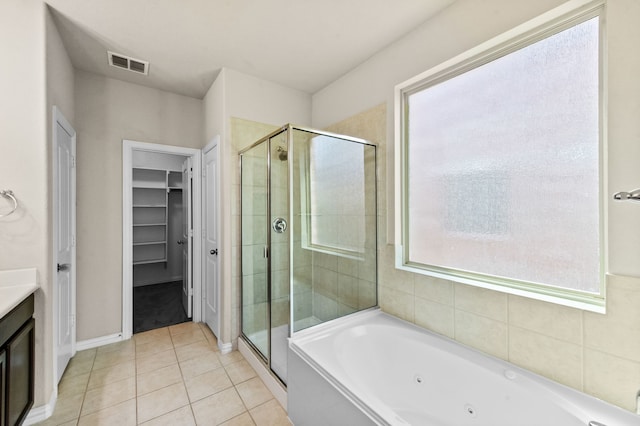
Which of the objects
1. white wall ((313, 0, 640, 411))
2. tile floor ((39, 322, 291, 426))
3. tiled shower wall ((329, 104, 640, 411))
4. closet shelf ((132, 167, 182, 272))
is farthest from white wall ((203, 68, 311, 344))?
closet shelf ((132, 167, 182, 272))

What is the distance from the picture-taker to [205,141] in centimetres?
295

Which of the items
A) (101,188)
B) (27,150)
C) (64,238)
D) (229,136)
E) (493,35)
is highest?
(493,35)

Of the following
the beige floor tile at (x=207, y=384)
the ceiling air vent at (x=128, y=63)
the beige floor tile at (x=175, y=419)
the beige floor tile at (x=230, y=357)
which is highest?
the ceiling air vent at (x=128, y=63)

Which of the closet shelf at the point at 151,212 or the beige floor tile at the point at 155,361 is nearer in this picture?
the beige floor tile at the point at 155,361

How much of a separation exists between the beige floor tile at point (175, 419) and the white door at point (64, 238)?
91cm

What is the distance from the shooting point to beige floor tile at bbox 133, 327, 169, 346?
2.63m

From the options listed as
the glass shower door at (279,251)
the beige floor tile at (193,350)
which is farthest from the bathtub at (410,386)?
the beige floor tile at (193,350)

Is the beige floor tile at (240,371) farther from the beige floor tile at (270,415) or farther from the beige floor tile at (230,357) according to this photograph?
the beige floor tile at (270,415)

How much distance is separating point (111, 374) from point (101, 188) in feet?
5.42

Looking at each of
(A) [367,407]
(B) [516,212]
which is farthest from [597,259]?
(A) [367,407]

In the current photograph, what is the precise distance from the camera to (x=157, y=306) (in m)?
3.55

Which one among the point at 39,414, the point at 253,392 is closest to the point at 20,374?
the point at 39,414

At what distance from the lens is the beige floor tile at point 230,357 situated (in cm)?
230

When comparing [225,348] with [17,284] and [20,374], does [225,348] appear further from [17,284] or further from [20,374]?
[17,284]
